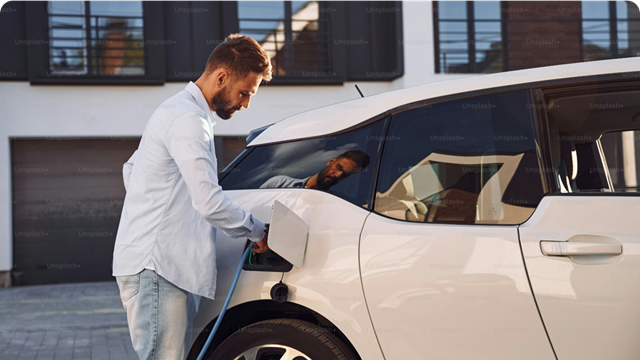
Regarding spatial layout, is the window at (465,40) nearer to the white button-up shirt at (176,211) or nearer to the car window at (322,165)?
the car window at (322,165)

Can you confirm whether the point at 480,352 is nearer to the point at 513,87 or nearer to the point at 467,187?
the point at 467,187

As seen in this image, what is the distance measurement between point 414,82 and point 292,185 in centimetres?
844

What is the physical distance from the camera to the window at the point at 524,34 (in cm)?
1162

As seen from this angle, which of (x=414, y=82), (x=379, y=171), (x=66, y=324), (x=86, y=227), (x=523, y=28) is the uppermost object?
(x=523, y=28)

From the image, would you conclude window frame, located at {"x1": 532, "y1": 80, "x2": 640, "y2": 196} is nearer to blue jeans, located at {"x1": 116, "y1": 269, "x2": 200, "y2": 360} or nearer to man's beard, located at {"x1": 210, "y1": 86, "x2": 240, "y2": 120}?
man's beard, located at {"x1": 210, "y1": 86, "x2": 240, "y2": 120}

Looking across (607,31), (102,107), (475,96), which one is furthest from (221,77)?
(607,31)

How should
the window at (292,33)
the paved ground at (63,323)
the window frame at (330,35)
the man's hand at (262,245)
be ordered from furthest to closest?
1. the window at (292,33)
2. the window frame at (330,35)
3. the paved ground at (63,323)
4. the man's hand at (262,245)

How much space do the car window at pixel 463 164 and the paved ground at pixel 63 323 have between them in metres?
3.98

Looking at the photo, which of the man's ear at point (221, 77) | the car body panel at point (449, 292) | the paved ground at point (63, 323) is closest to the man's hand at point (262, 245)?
the car body panel at point (449, 292)

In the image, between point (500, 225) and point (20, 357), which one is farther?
point (20, 357)

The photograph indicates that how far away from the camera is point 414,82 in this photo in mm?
10883

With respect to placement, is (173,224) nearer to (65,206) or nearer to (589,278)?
(589,278)

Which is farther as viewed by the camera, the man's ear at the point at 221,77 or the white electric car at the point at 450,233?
the man's ear at the point at 221,77

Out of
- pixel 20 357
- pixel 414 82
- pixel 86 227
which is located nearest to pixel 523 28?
pixel 414 82
